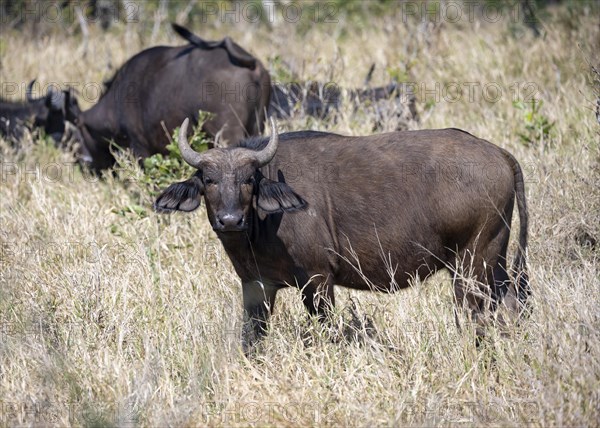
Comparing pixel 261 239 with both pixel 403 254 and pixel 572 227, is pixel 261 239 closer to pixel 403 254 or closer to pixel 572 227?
pixel 403 254

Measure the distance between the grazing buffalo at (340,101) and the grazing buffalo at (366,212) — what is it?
302cm

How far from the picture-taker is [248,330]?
Answer: 5.29m

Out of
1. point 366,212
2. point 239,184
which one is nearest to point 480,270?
point 366,212

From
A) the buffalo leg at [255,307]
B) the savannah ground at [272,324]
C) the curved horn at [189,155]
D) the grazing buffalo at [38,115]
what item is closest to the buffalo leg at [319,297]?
the savannah ground at [272,324]

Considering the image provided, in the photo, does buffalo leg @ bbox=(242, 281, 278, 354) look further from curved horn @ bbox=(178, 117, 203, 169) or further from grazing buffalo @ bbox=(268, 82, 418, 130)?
grazing buffalo @ bbox=(268, 82, 418, 130)

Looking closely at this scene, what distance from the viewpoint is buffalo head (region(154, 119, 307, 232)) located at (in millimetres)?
4773

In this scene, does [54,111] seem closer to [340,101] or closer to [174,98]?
[174,98]

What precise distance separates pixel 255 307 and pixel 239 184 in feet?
2.88

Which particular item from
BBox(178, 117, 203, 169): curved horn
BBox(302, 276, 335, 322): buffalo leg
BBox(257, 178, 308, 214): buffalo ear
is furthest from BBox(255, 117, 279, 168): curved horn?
BBox(302, 276, 335, 322): buffalo leg

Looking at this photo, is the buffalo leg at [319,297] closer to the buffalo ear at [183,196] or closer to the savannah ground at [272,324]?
the savannah ground at [272,324]

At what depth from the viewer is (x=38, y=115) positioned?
10023 mm

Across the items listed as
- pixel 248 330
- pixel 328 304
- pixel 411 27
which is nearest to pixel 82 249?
pixel 248 330

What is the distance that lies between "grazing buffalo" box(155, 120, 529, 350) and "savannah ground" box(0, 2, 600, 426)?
0.21 metres

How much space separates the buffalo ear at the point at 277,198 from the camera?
4820 millimetres
